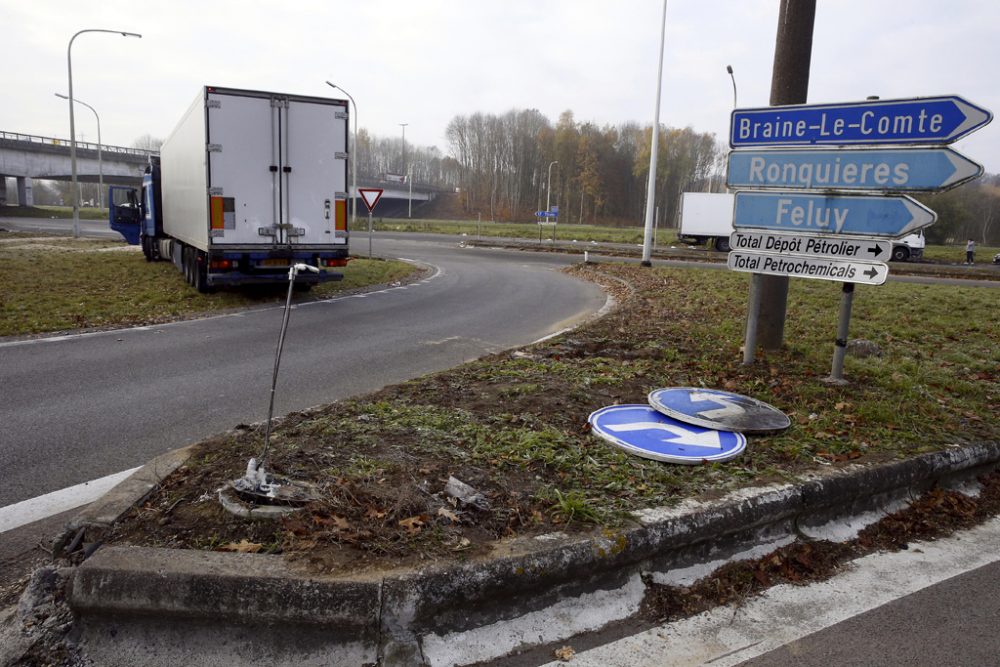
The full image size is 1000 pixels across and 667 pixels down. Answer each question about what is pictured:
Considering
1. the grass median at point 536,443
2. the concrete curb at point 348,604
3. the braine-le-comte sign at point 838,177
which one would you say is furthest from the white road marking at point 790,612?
the braine-le-comte sign at point 838,177

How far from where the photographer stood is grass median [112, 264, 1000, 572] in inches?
126

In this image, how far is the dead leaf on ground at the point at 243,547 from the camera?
295 cm

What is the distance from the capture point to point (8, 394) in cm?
651

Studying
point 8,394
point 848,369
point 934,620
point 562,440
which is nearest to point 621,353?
point 848,369

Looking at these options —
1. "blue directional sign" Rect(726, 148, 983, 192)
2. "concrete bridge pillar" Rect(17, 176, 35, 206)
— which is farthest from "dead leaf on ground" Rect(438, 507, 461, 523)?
"concrete bridge pillar" Rect(17, 176, 35, 206)

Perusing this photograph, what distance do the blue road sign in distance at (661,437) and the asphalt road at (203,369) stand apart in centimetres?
289

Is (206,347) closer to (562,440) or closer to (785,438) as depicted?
(562,440)

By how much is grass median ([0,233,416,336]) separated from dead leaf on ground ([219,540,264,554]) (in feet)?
28.7

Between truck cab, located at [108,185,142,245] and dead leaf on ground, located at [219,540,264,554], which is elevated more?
truck cab, located at [108,185,142,245]

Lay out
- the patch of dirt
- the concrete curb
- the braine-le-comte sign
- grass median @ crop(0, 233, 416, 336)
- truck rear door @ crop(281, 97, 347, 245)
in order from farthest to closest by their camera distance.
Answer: truck rear door @ crop(281, 97, 347, 245), grass median @ crop(0, 233, 416, 336), the braine-le-comte sign, the patch of dirt, the concrete curb

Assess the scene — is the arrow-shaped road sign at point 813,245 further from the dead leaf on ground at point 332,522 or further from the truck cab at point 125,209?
the truck cab at point 125,209

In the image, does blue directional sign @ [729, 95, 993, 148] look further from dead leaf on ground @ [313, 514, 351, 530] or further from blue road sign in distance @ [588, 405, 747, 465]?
dead leaf on ground @ [313, 514, 351, 530]

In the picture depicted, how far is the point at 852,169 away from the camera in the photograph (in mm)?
5883

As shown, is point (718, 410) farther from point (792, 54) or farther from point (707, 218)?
point (707, 218)
